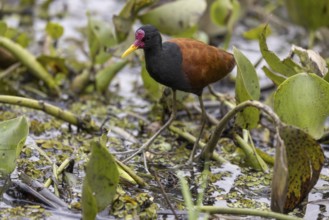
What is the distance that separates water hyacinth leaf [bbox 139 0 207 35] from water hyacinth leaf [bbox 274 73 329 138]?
1557mm

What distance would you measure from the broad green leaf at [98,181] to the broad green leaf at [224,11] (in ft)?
7.50

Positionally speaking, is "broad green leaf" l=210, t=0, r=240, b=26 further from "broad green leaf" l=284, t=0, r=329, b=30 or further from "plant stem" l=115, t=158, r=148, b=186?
"plant stem" l=115, t=158, r=148, b=186

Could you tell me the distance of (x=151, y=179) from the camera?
331 cm

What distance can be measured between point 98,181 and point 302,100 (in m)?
0.90

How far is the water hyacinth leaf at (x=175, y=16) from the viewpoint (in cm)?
435

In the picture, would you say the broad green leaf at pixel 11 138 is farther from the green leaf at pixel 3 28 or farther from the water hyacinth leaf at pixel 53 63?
the water hyacinth leaf at pixel 53 63

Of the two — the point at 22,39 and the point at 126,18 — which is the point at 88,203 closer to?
the point at 126,18

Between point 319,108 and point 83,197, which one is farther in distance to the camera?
point 319,108

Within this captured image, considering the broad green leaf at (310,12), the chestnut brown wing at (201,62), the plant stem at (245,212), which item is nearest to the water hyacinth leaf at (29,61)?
the chestnut brown wing at (201,62)

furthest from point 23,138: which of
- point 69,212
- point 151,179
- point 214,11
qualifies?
point 214,11

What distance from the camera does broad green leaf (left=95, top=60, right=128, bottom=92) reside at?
4.45 metres

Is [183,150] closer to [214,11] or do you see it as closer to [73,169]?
[73,169]

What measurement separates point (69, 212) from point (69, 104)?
167 centimetres

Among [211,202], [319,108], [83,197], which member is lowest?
[211,202]
